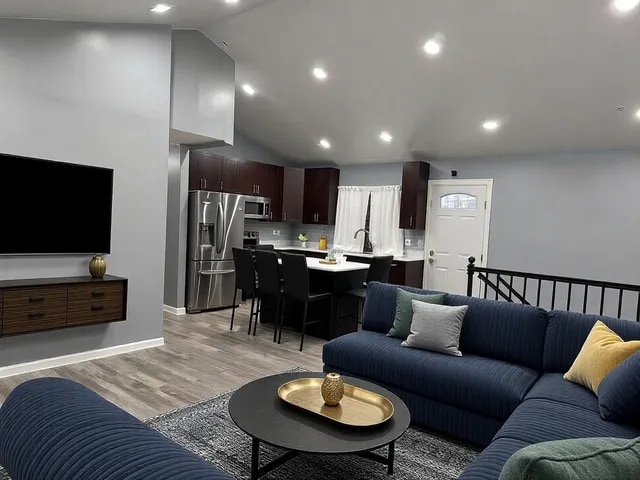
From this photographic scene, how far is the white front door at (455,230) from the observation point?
679 cm

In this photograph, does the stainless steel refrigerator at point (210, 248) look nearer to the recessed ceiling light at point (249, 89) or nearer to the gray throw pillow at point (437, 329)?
the recessed ceiling light at point (249, 89)

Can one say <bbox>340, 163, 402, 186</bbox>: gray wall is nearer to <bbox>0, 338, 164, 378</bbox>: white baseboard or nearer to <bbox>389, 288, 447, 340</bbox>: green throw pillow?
<bbox>389, 288, 447, 340</bbox>: green throw pillow

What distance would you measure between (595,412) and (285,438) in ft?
5.09

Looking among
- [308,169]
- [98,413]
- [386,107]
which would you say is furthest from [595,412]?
[308,169]

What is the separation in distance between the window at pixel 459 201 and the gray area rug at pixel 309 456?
466cm

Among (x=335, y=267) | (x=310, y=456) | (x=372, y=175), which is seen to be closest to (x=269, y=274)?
(x=335, y=267)

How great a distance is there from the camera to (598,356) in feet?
8.11

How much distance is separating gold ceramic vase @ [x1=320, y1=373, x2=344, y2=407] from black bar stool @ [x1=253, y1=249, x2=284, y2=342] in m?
2.77

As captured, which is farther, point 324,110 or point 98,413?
point 324,110

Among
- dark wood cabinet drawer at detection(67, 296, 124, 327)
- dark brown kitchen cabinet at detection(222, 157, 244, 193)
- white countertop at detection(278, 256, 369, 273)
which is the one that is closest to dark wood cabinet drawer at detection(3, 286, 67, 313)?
dark wood cabinet drawer at detection(67, 296, 124, 327)

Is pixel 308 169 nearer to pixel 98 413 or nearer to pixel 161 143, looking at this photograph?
pixel 161 143

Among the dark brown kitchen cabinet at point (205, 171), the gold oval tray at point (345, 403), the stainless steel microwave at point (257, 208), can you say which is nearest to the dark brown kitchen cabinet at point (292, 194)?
the stainless steel microwave at point (257, 208)

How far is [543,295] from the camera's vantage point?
6.23m

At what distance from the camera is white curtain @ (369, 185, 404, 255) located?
7.62m
